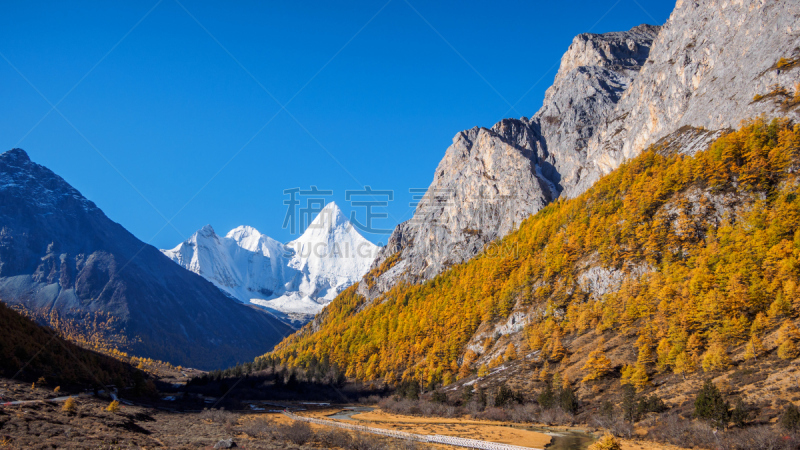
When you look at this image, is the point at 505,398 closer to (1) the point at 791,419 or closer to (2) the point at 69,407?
(1) the point at 791,419

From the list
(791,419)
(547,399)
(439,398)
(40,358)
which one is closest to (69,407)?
(40,358)

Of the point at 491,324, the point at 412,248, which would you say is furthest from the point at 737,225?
the point at 412,248

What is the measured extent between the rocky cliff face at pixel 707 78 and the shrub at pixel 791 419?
68.4m

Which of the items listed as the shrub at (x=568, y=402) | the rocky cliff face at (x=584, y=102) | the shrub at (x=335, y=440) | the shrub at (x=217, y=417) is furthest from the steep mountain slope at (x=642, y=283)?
the shrub at (x=217, y=417)

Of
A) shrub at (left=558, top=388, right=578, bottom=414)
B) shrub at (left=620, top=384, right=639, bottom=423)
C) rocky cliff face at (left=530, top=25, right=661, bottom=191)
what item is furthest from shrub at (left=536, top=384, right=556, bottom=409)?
rocky cliff face at (left=530, top=25, right=661, bottom=191)

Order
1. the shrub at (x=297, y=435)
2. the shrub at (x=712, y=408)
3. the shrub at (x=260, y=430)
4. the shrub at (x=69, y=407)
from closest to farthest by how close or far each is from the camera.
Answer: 1. the shrub at (x=69, y=407)
2. the shrub at (x=712, y=408)
3. the shrub at (x=297, y=435)
4. the shrub at (x=260, y=430)

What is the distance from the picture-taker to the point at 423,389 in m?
96.9

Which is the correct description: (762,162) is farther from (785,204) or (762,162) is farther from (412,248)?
(412,248)

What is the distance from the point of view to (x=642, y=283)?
244 feet

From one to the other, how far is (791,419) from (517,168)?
136 meters

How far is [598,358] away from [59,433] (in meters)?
65.2

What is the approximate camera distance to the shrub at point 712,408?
125 ft

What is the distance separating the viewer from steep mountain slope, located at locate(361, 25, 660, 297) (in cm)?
15788

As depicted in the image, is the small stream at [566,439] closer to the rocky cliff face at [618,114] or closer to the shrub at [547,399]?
the shrub at [547,399]
